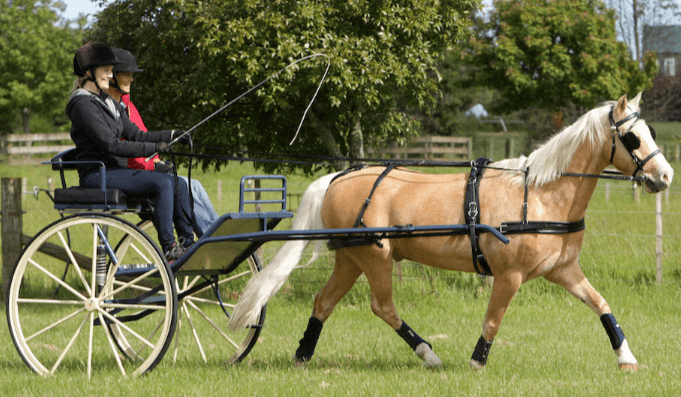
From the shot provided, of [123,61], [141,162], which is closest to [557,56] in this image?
[141,162]

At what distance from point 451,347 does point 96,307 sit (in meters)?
3.11

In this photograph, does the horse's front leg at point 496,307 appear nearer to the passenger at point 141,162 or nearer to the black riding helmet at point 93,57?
the passenger at point 141,162

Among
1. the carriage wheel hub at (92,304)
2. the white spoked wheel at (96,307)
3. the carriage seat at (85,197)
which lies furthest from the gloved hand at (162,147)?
the carriage wheel hub at (92,304)

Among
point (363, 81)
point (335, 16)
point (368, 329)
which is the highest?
point (335, 16)

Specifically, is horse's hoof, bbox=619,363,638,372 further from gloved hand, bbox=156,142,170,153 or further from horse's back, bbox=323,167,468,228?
gloved hand, bbox=156,142,170,153

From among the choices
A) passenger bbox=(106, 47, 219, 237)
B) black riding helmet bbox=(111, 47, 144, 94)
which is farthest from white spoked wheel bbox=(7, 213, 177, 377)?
black riding helmet bbox=(111, 47, 144, 94)

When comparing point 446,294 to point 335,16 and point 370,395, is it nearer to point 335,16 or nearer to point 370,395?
point 335,16

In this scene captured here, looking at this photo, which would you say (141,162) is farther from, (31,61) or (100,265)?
(31,61)

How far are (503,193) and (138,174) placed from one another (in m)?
2.68

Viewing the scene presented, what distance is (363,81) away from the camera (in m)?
7.40

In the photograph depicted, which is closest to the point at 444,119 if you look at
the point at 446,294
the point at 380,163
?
the point at 446,294

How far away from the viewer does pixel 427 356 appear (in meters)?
5.29

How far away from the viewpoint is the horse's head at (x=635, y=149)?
4.64 m

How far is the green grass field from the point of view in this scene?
183 inches
